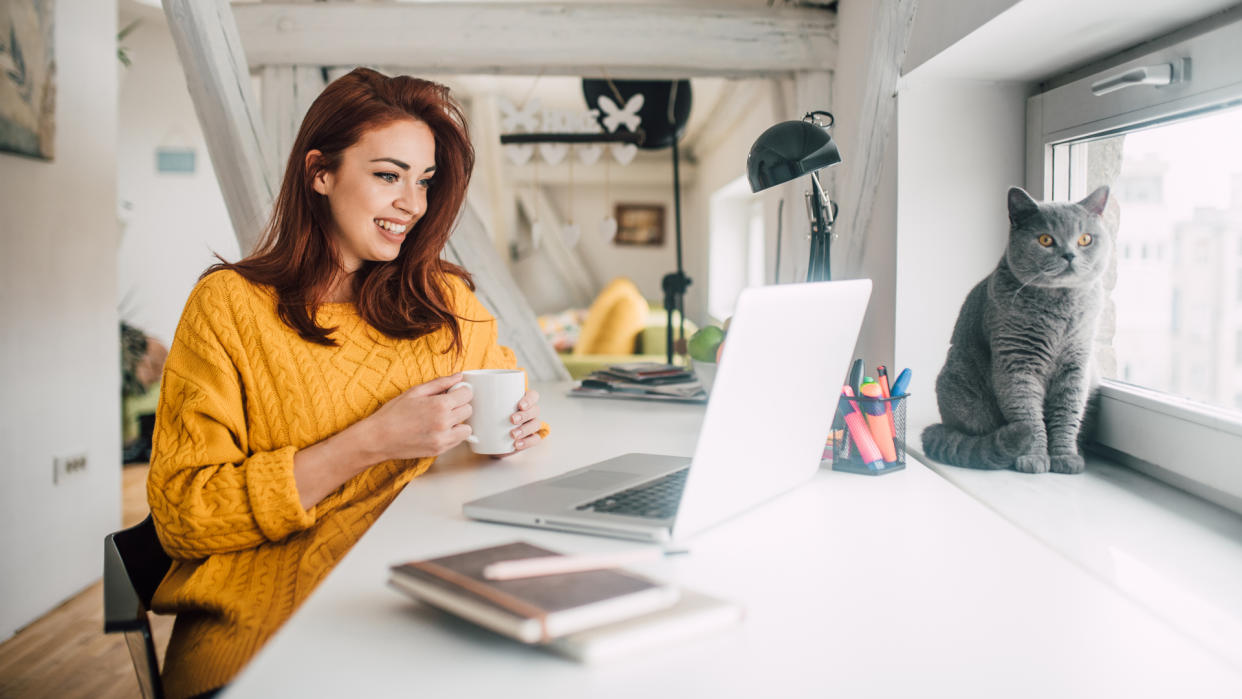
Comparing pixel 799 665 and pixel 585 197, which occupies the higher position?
pixel 585 197

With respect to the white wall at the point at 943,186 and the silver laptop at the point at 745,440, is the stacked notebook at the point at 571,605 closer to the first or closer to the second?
the silver laptop at the point at 745,440

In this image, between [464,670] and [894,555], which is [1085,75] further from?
[464,670]

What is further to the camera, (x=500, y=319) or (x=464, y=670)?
(x=500, y=319)

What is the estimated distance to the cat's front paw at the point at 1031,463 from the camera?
1.13 meters

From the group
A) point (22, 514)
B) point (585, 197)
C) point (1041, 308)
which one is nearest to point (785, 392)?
point (1041, 308)

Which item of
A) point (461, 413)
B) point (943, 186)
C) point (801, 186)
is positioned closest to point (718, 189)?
point (801, 186)

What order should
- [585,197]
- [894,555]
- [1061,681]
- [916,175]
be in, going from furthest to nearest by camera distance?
[585,197], [916,175], [894,555], [1061,681]

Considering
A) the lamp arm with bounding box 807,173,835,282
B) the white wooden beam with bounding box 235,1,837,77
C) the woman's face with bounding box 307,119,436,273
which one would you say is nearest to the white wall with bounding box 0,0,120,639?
the white wooden beam with bounding box 235,1,837,77

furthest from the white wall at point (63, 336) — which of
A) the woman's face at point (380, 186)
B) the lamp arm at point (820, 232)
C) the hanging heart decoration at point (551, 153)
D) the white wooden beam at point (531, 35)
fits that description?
the lamp arm at point (820, 232)

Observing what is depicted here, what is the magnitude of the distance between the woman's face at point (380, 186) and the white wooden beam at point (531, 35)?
0.89 m

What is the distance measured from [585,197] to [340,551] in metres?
7.72

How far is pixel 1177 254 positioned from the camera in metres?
1.15

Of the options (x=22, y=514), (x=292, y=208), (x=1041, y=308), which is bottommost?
(x=22, y=514)

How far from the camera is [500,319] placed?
2.29 m
